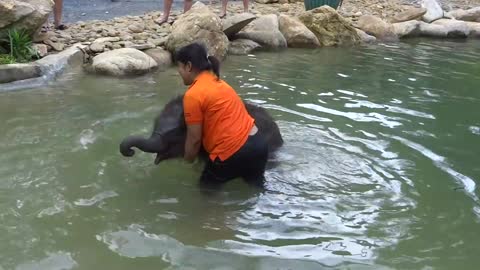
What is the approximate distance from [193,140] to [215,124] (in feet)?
0.64

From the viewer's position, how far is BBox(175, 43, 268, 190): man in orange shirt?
15.4 feet

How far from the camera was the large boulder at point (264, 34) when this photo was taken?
11.8 meters

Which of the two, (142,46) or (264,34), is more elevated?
(264,34)

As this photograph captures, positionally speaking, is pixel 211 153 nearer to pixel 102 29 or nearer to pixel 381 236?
pixel 381 236

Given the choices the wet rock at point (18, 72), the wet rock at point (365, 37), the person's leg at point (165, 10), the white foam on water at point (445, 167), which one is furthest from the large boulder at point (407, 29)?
the wet rock at point (18, 72)

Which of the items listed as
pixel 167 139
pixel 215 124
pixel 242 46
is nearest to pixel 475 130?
pixel 215 124

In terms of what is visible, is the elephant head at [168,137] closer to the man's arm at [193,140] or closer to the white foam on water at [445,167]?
the man's arm at [193,140]

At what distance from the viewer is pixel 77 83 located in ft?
28.7

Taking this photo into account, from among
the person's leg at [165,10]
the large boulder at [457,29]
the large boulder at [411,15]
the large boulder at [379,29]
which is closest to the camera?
the person's leg at [165,10]

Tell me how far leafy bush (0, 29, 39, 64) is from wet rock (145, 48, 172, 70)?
1.72m

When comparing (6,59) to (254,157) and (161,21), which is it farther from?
(254,157)

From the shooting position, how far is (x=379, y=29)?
13.9 metres

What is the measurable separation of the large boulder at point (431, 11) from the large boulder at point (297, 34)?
4068mm

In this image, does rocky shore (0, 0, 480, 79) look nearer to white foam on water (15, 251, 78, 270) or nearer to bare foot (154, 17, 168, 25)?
bare foot (154, 17, 168, 25)
